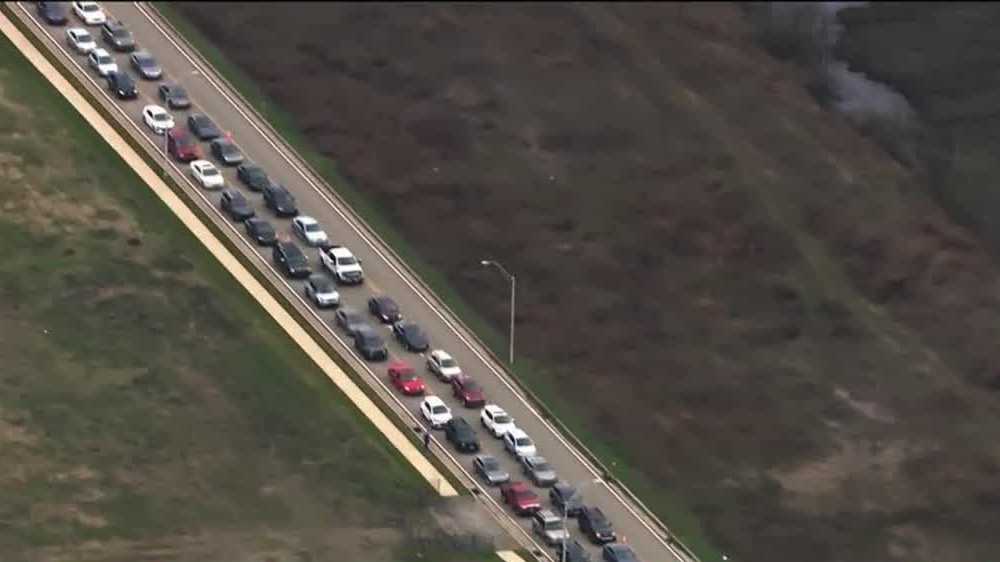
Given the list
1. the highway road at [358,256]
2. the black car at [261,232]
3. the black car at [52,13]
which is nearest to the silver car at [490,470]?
the highway road at [358,256]

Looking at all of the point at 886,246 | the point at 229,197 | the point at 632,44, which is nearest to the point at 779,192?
the point at 886,246

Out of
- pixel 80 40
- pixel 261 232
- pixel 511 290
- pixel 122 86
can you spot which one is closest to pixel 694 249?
pixel 511 290

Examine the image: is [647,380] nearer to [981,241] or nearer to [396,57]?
[981,241]

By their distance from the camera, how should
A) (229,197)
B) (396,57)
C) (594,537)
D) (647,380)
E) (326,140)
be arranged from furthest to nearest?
1. (396,57)
2. (326,140)
3. (229,197)
4. (647,380)
5. (594,537)

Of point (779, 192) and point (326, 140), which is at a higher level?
point (779, 192)

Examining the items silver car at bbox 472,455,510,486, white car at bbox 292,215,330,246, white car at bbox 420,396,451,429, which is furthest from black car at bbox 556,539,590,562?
white car at bbox 292,215,330,246

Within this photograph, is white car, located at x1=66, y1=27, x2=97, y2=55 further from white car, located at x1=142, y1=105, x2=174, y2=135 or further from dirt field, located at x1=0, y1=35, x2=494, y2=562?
dirt field, located at x1=0, y1=35, x2=494, y2=562
